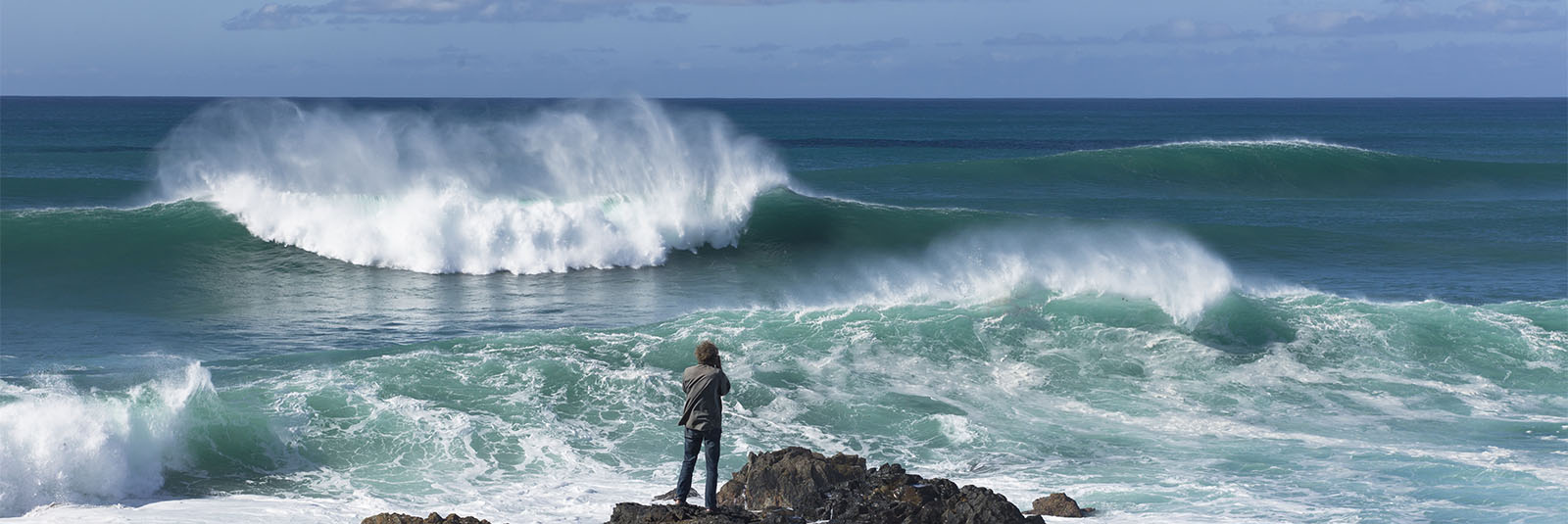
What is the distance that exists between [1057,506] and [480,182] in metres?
15.2

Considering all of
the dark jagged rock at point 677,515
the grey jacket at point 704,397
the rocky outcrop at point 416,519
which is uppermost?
the grey jacket at point 704,397

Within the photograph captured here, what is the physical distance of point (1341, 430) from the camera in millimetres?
10453

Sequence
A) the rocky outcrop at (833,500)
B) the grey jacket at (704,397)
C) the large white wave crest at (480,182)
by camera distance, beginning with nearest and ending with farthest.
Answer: the rocky outcrop at (833,500) → the grey jacket at (704,397) → the large white wave crest at (480,182)

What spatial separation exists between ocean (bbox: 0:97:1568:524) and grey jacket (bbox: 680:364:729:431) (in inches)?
46.4

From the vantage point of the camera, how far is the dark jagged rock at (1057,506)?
7.79 meters

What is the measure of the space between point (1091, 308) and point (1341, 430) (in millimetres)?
4037

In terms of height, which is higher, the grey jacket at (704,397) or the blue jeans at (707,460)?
the grey jacket at (704,397)

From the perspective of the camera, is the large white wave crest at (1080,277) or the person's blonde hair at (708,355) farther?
the large white wave crest at (1080,277)

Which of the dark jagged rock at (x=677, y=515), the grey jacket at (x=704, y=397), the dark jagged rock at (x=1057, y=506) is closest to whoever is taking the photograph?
the dark jagged rock at (x=677, y=515)

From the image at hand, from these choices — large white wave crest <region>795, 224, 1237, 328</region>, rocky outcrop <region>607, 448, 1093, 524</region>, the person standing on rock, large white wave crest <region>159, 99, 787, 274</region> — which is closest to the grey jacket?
the person standing on rock

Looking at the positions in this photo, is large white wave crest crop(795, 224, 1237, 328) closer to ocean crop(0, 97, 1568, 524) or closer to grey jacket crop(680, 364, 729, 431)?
ocean crop(0, 97, 1568, 524)

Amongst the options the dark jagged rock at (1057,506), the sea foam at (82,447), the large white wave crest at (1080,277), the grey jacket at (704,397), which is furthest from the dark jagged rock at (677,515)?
the large white wave crest at (1080,277)

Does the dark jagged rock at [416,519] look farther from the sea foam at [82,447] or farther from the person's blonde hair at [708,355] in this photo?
the sea foam at [82,447]

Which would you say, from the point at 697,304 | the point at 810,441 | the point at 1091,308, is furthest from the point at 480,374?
the point at 1091,308
